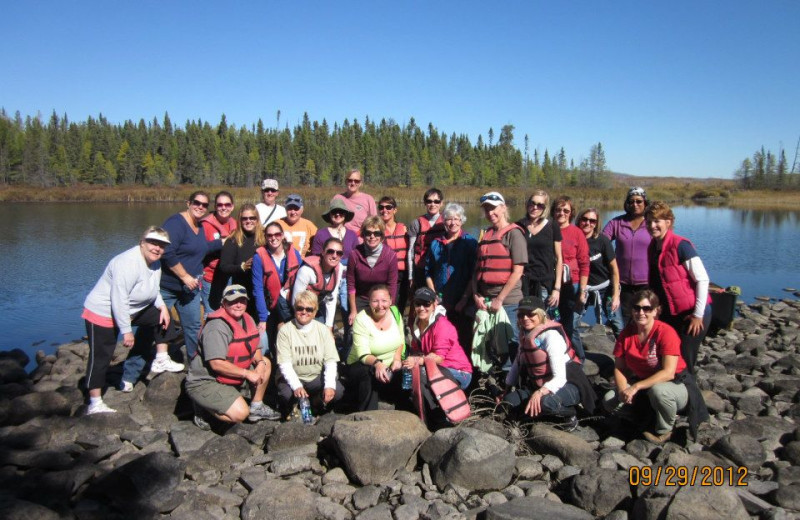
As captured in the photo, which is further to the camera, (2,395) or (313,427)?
(2,395)

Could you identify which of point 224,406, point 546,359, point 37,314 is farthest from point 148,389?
point 37,314

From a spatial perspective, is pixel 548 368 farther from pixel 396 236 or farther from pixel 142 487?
pixel 142 487

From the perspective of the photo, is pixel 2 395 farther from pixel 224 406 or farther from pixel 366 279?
pixel 366 279

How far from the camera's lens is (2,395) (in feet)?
21.7

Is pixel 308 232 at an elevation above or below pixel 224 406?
above

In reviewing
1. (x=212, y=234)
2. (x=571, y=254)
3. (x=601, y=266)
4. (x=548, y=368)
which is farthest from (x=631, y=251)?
(x=212, y=234)

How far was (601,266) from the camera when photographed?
6566 millimetres

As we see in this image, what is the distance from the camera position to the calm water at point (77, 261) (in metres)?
12.7

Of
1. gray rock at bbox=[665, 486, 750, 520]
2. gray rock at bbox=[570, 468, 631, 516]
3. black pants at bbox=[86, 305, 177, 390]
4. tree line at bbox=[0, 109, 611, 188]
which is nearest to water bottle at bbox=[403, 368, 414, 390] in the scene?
gray rock at bbox=[570, 468, 631, 516]

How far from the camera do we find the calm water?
12695 mm

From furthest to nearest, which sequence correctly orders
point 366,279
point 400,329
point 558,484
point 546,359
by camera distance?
1. point 366,279
2. point 400,329
3. point 546,359
4. point 558,484

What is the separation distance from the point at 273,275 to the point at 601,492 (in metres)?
3.89

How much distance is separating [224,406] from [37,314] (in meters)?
10.9

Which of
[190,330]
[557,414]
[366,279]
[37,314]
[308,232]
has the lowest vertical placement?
[37,314]
